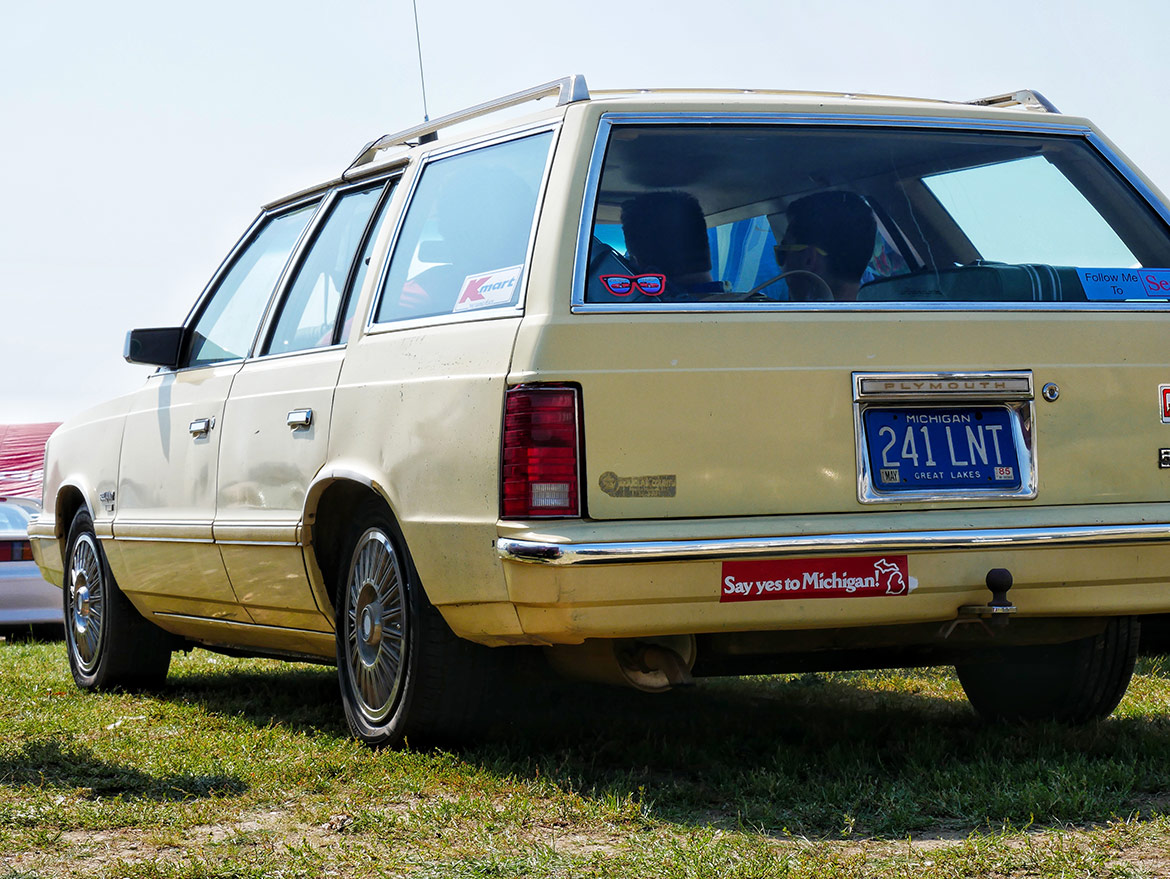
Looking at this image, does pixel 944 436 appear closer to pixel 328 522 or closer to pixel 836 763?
pixel 836 763

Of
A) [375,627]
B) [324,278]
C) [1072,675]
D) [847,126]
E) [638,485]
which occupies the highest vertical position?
[847,126]

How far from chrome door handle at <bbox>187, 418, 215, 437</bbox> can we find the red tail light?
2.14 meters

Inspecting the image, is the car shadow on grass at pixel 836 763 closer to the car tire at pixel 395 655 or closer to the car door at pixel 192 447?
the car tire at pixel 395 655

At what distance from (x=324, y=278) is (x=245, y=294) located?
2.69 feet

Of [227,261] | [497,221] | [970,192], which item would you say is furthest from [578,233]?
[227,261]

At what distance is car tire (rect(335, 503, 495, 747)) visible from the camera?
467cm

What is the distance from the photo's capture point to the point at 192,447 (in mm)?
6074

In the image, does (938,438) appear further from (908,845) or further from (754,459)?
(908,845)

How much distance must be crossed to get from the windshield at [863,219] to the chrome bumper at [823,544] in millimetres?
650

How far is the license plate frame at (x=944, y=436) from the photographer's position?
167 inches

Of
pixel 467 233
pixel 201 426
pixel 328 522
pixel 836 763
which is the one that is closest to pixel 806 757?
pixel 836 763

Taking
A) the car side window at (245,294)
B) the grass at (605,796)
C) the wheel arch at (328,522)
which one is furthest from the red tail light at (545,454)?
the car side window at (245,294)

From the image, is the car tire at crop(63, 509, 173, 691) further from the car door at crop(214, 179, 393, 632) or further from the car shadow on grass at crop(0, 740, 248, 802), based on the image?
the car shadow on grass at crop(0, 740, 248, 802)

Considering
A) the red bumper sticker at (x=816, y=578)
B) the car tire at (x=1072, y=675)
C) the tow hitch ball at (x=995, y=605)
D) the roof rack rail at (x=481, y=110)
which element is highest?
the roof rack rail at (x=481, y=110)
